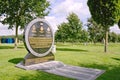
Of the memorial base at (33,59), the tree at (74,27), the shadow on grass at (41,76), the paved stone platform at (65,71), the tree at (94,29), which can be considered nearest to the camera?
the shadow on grass at (41,76)

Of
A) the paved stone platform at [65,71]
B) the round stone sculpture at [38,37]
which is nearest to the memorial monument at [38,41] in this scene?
the round stone sculpture at [38,37]

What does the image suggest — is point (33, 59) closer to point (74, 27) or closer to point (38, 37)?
point (38, 37)

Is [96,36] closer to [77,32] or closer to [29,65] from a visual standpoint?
[77,32]

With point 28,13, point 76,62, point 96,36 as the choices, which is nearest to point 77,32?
point 28,13

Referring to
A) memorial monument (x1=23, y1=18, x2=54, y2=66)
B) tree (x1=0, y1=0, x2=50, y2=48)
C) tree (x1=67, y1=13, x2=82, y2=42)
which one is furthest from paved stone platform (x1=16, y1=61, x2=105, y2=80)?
tree (x1=67, y1=13, x2=82, y2=42)

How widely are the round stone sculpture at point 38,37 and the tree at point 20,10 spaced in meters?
15.1

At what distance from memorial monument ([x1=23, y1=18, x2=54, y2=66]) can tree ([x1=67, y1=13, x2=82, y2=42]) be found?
1332 inches

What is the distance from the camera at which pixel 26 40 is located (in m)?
13.1

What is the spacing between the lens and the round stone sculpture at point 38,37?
1326 cm

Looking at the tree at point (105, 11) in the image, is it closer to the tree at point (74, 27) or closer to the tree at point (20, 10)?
the tree at point (20, 10)

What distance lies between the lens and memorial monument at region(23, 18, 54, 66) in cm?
1321

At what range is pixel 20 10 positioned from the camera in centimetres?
2991

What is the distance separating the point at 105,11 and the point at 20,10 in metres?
13.0

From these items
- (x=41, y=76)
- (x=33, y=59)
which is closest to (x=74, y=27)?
(x=33, y=59)
